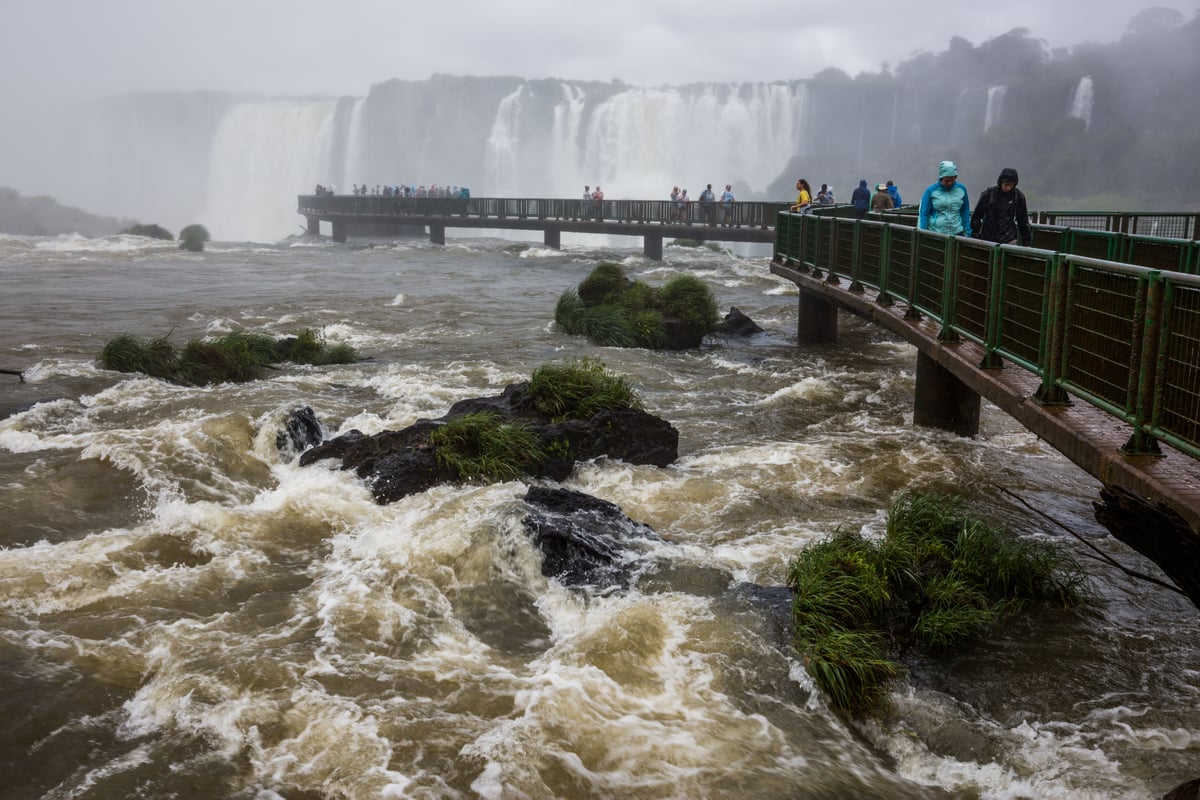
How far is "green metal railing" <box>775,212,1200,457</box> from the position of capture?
17.8 feet

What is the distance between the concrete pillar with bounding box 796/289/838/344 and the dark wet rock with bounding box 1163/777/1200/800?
14.6 m

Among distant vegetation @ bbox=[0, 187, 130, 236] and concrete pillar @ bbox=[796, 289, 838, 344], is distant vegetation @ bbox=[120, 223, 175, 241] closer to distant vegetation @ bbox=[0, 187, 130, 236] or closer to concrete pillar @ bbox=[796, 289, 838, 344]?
distant vegetation @ bbox=[0, 187, 130, 236]

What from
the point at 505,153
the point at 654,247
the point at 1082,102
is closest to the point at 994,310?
the point at 654,247

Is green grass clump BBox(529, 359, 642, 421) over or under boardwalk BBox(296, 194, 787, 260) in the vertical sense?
under

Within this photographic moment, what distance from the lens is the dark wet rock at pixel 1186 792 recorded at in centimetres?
446

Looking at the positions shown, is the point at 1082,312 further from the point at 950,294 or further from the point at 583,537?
the point at 583,537

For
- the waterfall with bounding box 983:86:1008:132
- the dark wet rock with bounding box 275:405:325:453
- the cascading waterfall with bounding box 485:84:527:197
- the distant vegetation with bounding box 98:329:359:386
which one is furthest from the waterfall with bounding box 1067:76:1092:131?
the dark wet rock with bounding box 275:405:325:453

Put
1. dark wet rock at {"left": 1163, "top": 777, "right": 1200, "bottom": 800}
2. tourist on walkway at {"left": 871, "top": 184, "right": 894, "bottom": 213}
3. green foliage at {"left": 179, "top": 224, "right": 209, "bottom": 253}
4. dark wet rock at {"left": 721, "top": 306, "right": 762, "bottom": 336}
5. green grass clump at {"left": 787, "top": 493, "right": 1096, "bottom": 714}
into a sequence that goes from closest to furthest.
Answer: dark wet rock at {"left": 1163, "top": 777, "right": 1200, "bottom": 800}, green grass clump at {"left": 787, "top": 493, "right": 1096, "bottom": 714}, dark wet rock at {"left": 721, "top": 306, "right": 762, "bottom": 336}, tourist on walkway at {"left": 871, "top": 184, "right": 894, "bottom": 213}, green foliage at {"left": 179, "top": 224, "right": 209, "bottom": 253}

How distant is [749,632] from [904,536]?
160cm

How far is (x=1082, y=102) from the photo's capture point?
2958 inches

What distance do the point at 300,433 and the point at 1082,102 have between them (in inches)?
3053

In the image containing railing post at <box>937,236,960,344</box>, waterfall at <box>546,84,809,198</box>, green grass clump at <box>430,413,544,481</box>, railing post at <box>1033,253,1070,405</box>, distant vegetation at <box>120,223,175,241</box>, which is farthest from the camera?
waterfall at <box>546,84,809,198</box>

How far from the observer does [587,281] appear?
20.7 m

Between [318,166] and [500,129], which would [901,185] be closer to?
[500,129]
